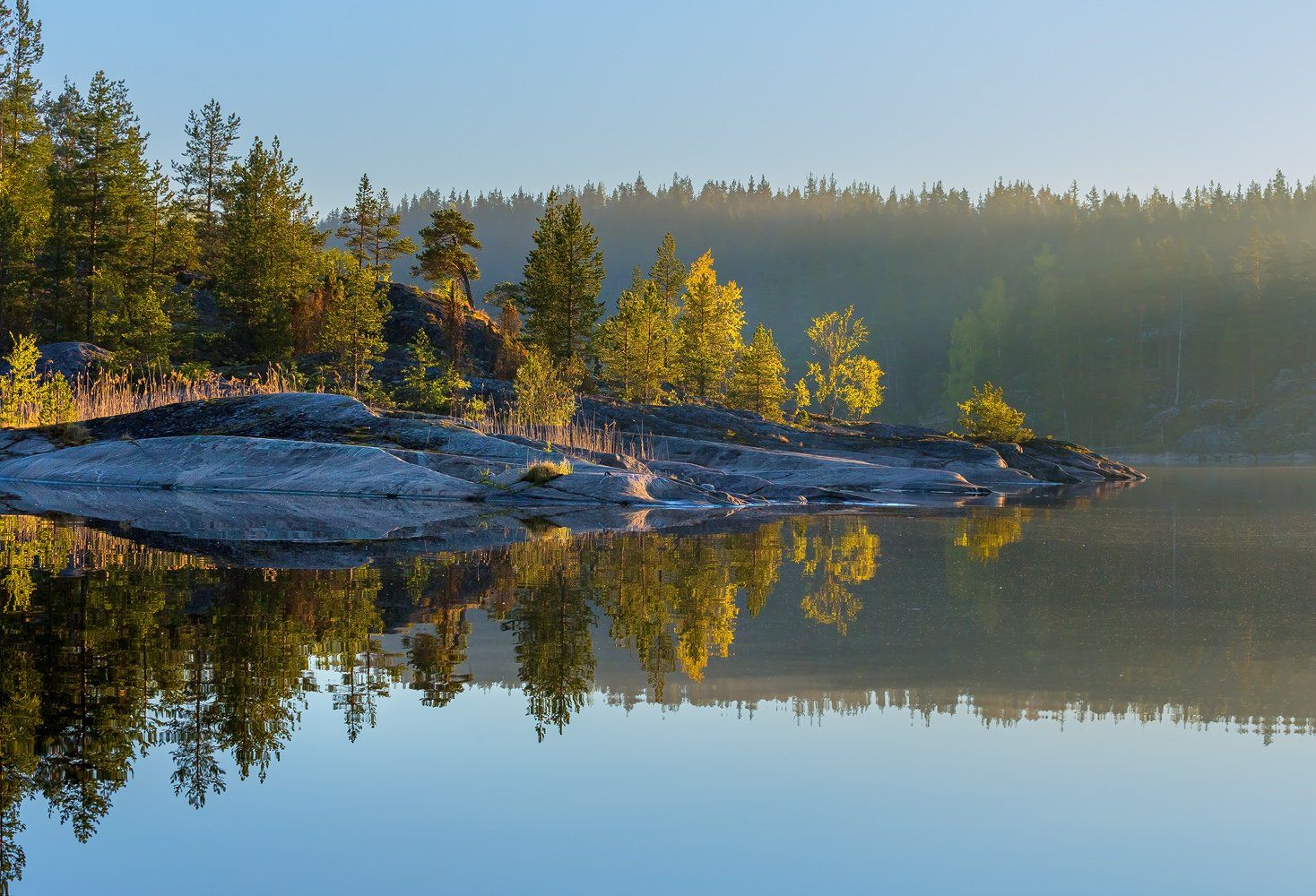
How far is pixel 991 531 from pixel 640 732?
1638 cm

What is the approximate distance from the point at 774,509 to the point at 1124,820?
22082mm

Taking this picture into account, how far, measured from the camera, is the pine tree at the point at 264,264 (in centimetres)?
5078

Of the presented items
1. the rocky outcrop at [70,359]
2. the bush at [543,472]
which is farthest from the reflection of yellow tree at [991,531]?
the rocky outcrop at [70,359]

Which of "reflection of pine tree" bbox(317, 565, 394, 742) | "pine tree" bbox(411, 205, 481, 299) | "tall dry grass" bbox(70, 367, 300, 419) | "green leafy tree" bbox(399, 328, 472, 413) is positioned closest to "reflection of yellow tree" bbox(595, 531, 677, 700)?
"reflection of pine tree" bbox(317, 565, 394, 742)

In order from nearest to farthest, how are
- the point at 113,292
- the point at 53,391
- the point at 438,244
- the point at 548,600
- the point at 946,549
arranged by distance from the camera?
1. the point at 548,600
2. the point at 946,549
3. the point at 53,391
4. the point at 113,292
5. the point at 438,244

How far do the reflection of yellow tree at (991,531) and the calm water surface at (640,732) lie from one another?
461 centimetres

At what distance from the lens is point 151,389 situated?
36031mm

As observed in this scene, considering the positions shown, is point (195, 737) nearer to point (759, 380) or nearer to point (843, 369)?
point (759, 380)

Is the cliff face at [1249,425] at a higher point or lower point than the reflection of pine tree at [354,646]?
higher

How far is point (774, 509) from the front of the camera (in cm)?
2723

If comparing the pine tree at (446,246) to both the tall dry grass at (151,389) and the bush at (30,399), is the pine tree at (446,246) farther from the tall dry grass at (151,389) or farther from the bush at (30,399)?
the bush at (30,399)

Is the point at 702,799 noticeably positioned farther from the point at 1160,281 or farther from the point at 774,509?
the point at 1160,281

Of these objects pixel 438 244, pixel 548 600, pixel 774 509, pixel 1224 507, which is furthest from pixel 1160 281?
pixel 548 600

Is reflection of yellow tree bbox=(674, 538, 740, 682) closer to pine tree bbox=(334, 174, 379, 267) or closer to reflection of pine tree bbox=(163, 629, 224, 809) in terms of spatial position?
reflection of pine tree bbox=(163, 629, 224, 809)
